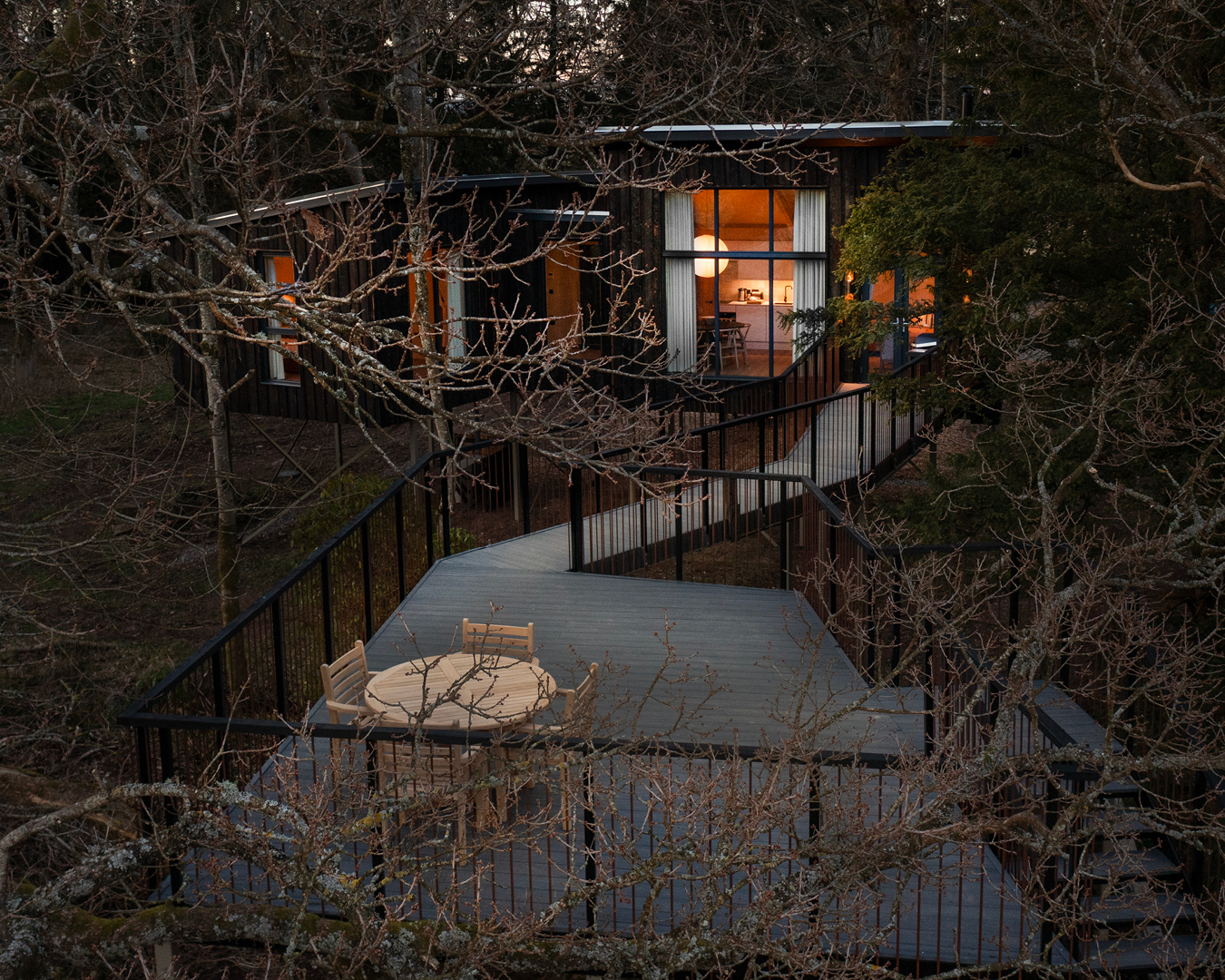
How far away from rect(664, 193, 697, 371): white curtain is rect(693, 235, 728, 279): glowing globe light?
0.10 m

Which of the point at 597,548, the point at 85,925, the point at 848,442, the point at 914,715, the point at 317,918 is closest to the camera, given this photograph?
the point at 317,918

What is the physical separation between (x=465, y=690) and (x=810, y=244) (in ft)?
44.9

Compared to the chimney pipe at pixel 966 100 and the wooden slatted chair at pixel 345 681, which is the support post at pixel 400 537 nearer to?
the wooden slatted chair at pixel 345 681

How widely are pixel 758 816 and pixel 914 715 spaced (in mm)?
4267

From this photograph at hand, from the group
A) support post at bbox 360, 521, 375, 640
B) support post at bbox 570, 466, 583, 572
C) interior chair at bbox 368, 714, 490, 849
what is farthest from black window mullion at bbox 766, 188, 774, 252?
interior chair at bbox 368, 714, 490, 849

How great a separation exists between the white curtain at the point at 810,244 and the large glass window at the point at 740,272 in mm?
15

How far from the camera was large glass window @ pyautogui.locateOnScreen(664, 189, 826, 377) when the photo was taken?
20266 millimetres

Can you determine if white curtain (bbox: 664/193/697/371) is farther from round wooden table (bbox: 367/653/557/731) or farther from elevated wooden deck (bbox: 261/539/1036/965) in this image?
round wooden table (bbox: 367/653/557/731)

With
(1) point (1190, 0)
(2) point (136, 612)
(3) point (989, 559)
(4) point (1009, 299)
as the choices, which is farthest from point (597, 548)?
(2) point (136, 612)

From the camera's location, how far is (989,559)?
13523 mm

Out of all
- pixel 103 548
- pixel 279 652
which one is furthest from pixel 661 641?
pixel 103 548

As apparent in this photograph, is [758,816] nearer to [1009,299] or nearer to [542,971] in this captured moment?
[542,971]

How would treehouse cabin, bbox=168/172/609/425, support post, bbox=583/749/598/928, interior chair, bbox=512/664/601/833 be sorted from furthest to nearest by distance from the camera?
treehouse cabin, bbox=168/172/609/425 → support post, bbox=583/749/598/928 → interior chair, bbox=512/664/601/833

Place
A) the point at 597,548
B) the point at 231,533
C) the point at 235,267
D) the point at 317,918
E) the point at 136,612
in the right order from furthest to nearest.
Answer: the point at 136,612, the point at 231,533, the point at 597,548, the point at 235,267, the point at 317,918
